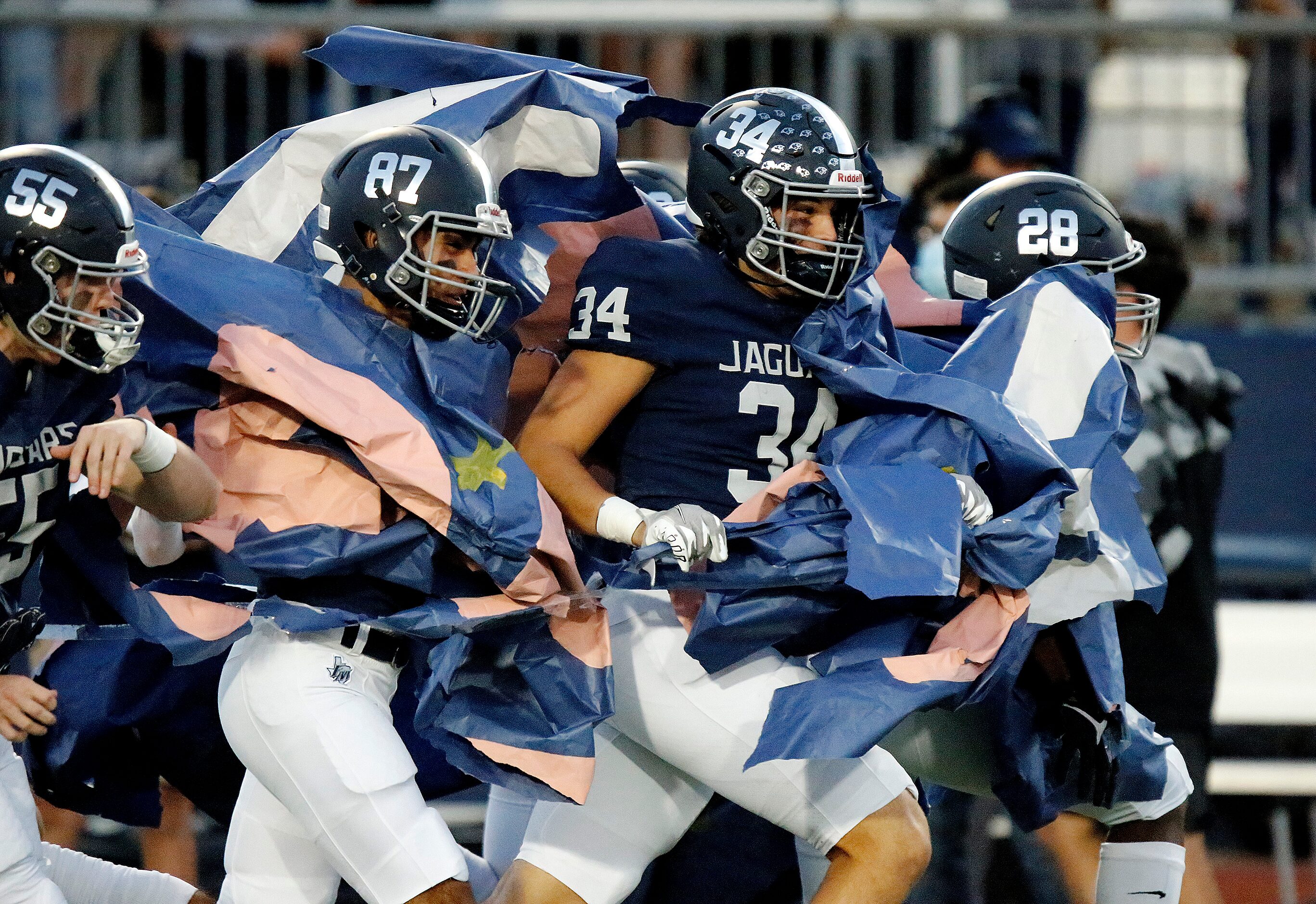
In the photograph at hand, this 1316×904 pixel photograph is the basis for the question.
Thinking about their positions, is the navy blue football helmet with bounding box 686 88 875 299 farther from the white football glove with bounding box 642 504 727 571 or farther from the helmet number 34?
the helmet number 34

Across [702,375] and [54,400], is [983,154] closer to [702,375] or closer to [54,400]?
[702,375]

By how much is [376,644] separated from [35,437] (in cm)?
66

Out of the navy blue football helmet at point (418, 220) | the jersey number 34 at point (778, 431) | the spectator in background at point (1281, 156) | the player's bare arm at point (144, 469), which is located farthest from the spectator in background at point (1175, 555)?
the spectator in background at point (1281, 156)

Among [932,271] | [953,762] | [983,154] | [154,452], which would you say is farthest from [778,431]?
[983,154]

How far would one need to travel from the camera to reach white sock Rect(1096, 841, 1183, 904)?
366cm

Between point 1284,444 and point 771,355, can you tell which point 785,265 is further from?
point 1284,444

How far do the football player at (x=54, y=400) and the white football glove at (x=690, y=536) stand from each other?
74 centimetres

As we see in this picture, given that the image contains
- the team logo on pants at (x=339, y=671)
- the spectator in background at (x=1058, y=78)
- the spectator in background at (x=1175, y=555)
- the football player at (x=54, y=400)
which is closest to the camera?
the football player at (x=54, y=400)

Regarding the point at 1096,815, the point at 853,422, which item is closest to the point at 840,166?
the point at 853,422

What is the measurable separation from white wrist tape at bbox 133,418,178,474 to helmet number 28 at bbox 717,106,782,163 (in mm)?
1161

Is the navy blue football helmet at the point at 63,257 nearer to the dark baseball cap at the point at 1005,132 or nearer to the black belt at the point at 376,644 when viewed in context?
the black belt at the point at 376,644

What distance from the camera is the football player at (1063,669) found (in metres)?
3.60

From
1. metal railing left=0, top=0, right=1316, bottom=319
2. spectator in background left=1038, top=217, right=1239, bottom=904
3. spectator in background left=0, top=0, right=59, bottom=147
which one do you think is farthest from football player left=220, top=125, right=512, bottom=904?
spectator in background left=0, top=0, right=59, bottom=147

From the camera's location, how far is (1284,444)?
7320 millimetres
